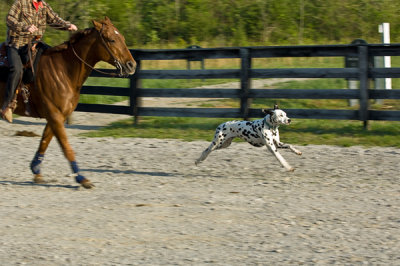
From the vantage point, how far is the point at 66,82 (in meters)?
8.82

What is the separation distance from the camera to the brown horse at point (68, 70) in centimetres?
872

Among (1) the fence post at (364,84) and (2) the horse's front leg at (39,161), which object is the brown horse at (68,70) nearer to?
(2) the horse's front leg at (39,161)

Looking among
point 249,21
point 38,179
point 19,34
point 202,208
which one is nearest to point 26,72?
point 19,34

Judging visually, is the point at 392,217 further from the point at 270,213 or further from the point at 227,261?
the point at 227,261

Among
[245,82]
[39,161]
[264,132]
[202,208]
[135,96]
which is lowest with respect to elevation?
[202,208]

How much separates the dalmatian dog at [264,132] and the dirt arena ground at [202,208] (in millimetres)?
416

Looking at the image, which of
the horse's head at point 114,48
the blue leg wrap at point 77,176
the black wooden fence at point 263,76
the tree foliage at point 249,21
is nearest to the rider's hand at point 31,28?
the horse's head at point 114,48

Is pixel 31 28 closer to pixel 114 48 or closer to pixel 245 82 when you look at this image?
pixel 114 48

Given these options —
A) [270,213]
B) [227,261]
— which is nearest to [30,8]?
[270,213]

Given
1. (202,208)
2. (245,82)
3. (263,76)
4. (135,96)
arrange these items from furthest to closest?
1. (135,96)
2. (245,82)
3. (263,76)
4. (202,208)

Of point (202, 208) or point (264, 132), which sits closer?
point (202, 208)

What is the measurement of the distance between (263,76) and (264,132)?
4.50m

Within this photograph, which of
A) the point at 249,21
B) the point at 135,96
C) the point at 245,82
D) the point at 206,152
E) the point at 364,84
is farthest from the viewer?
the point at 249,21

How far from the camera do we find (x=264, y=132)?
9070mm
